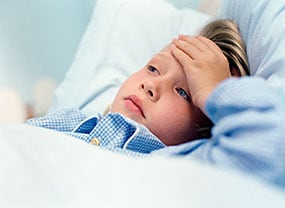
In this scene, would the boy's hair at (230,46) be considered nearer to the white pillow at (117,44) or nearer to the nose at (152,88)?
the nose at (152,88)

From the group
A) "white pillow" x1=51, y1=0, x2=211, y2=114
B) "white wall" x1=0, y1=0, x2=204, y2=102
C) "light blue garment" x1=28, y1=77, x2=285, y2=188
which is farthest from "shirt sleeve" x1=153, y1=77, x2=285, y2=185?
"white wall" x1=0, y1=0, x2=204, y2=102

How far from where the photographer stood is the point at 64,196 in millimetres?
589

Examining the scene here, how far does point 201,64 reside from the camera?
873 mm

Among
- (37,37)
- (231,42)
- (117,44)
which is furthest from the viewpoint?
(37,37)

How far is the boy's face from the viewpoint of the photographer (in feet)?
2.90

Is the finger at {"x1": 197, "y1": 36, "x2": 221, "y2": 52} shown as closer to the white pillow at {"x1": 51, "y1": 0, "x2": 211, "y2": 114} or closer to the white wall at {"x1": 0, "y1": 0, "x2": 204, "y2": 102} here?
the white pillow at {"x1": 51, "y1": 0, "x2": 211, "y2": 114}

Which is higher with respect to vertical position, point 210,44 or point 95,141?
point 210,44

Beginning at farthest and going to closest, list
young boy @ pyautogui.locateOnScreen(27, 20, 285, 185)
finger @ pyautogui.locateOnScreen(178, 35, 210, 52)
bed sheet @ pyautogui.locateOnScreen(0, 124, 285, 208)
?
finger @ pyautogui.locateOnScreen(178, 35, 210, 52) → young boy @ pyautogui.locateOnScreen(27, 20, 285, 185) → bed sheet @ pyautogui.locateOnScreen(0, 124, 285, 208)

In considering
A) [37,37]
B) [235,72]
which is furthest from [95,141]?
[37,37]

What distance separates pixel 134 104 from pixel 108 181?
0.33 m

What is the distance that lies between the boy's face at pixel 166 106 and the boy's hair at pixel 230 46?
0.07ft

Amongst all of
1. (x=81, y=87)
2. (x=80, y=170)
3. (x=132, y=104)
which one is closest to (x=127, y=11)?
(x=81, y=87)

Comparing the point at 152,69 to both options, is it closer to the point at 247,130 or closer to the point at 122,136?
the point at 122,136

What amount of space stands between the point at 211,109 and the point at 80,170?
203 millimetres
